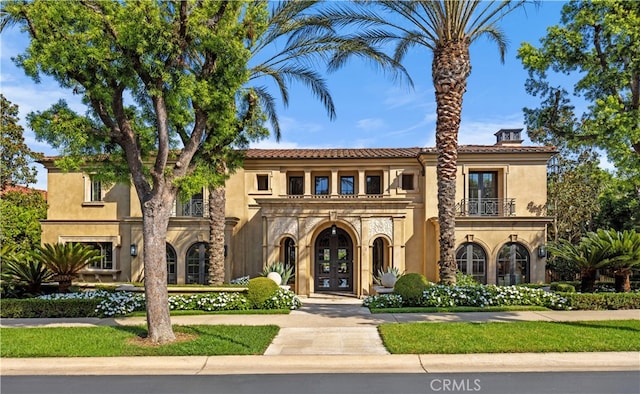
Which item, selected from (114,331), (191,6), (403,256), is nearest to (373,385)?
(114,331)

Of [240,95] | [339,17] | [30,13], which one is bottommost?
[240,95]

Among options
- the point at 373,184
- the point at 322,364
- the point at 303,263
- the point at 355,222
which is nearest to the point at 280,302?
the point at 303,263

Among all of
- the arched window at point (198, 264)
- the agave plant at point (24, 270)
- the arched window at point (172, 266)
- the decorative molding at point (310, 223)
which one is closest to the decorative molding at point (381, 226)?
the decorative molding at point (310, 223)

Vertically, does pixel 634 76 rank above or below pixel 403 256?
above

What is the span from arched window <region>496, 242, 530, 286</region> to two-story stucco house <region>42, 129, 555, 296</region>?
5cm

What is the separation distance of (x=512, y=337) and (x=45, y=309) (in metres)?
12.7

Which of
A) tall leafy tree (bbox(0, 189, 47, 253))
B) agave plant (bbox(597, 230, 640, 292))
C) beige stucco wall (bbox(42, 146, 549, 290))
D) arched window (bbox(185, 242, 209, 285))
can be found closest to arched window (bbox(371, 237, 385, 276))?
beige stucco wall (bbox(42, 146, 549, 290))

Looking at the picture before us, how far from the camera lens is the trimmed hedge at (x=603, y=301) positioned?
516 inches

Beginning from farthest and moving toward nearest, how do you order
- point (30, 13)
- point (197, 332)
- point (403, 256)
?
point (403, 256) < point (197, 332) < point (30, 13)

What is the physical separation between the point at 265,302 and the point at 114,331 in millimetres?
4751

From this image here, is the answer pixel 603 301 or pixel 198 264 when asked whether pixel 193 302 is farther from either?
pixel 603 301

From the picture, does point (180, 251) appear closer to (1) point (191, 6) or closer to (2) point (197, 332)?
(2) point (197, 332)

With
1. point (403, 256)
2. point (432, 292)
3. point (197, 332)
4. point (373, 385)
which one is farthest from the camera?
point (403, 256)

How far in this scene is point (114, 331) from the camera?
10.2 metres
